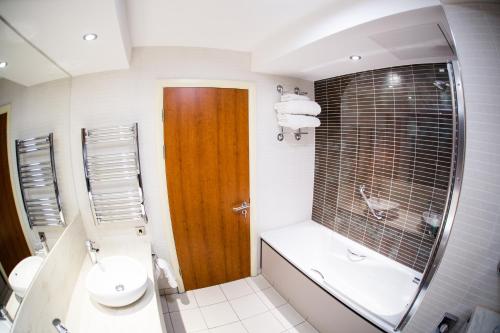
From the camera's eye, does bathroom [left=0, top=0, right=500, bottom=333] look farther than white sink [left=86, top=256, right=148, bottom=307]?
No

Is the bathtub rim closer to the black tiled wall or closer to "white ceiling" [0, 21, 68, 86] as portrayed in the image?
the black tiled wall

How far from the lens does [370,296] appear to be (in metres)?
1.68

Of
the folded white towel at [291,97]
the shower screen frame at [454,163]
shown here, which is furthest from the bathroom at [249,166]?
the folded white towel at [291,97]

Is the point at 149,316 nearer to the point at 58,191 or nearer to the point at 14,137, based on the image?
the point at 58,191

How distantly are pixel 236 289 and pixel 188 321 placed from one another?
59 centimetres

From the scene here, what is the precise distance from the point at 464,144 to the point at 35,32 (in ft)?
6.72

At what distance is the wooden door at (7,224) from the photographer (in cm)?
75

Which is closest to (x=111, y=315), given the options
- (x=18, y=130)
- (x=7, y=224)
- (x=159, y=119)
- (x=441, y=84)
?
(x=7, y=224)

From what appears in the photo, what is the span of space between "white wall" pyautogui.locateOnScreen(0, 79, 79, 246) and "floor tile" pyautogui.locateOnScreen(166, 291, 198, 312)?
1298 millimetres

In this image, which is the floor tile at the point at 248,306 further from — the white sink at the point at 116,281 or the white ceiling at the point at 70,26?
the white ceiling at the point at 70,26

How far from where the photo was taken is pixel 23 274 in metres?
0.83

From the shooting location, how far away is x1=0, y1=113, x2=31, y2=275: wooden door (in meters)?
0.75

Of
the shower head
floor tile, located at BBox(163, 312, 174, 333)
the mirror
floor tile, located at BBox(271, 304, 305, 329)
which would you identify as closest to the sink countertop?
the mirror

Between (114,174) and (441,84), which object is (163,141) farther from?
(441,84)
